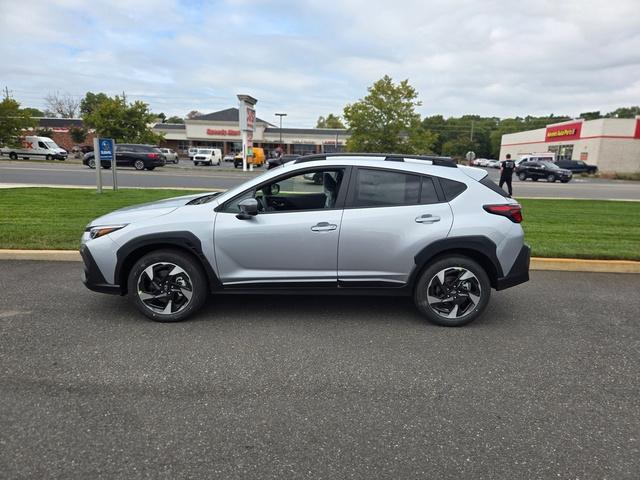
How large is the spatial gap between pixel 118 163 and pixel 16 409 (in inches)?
1202

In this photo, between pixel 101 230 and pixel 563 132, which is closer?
pixel 101 230

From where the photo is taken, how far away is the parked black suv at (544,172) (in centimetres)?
3150

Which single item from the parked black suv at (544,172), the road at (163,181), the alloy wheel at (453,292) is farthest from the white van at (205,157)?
the alloy wheel at (453,292)

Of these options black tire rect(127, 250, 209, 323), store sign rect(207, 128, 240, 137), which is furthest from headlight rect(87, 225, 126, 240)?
store sign rect(207, 128, 240, 137)

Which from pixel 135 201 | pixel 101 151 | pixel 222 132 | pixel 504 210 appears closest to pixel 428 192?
pixel 504 210

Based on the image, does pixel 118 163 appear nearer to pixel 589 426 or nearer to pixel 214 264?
pixel 214 264

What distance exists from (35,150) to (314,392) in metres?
45.2

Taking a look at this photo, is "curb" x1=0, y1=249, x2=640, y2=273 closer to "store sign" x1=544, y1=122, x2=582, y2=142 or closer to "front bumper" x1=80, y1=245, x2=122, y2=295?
"front bumper" x1=80, y1=245, x2=122, y2=295

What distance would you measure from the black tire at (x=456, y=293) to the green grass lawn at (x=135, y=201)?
296 cm

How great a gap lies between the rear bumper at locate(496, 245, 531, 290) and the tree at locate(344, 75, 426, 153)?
857 inches

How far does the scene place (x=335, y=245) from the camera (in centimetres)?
414

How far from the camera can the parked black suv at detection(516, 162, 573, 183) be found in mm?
31500

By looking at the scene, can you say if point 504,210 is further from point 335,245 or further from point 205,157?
point 205,157

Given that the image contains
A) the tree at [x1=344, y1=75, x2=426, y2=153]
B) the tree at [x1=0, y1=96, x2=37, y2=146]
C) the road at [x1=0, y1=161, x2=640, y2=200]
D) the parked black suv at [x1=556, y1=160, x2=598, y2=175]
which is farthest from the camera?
the parked black suv at [x1=556, y1=160, x2=598, y2=175]
